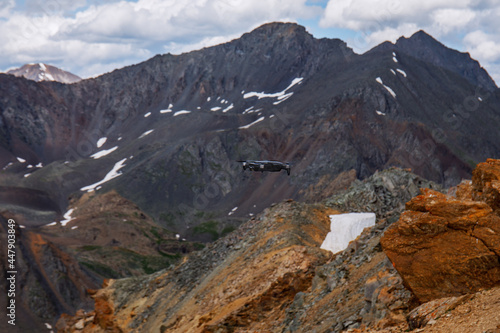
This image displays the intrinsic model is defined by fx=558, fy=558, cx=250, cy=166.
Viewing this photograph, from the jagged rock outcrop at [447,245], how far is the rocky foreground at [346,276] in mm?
34

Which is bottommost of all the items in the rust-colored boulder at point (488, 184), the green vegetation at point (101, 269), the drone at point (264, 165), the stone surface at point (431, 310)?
the stone surface at point (431, 310)

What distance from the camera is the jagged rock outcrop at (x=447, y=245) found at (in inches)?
720

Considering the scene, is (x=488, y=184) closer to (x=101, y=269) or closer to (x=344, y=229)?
(x=344, y=229)

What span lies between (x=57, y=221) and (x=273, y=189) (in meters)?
67.3

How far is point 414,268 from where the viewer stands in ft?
62.8

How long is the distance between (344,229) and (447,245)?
21914 mm

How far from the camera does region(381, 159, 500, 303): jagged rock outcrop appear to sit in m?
18.3

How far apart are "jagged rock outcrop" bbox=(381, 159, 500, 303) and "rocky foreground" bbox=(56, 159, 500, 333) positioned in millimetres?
34

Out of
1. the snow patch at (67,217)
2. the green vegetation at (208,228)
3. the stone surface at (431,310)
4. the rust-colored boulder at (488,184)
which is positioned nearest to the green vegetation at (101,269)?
the green vegetation at (208,228)

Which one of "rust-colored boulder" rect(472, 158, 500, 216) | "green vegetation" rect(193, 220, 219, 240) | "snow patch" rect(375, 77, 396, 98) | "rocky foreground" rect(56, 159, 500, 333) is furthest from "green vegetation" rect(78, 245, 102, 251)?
"rust-colored boulder" rect(472, 158, 500, 216)

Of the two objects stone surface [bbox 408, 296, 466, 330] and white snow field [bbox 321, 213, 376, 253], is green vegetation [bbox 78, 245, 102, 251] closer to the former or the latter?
white snow field [bbox 321, 213, 376, 253]

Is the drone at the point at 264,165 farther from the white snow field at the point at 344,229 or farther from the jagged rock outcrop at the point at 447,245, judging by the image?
the jagged rock outcrop at the point at 447,245

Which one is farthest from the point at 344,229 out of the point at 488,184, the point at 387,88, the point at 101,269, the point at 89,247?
the point at 387,88

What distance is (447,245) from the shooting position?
18797 mm
